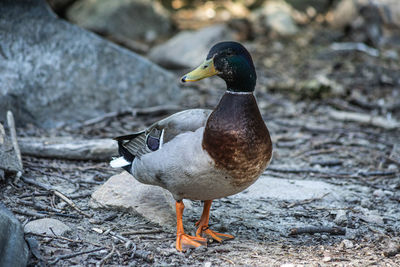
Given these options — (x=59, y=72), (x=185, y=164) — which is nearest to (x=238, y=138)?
(x=185, y=164)

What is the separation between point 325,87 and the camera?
7312 mm

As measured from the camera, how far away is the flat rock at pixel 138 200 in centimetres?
369

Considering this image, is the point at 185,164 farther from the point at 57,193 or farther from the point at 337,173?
the point at 337,173

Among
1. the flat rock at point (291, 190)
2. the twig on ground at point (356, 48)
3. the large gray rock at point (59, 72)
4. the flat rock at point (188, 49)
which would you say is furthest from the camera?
the twig on ground at point (356, 48)

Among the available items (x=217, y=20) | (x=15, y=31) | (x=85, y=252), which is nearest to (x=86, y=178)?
(x=85, y=252)

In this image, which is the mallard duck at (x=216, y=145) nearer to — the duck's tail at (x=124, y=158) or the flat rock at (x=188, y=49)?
the duck's tail at (x=124, y=158)

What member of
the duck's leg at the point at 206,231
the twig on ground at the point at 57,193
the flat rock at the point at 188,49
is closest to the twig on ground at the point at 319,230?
the duck's leg at the point at 206,231

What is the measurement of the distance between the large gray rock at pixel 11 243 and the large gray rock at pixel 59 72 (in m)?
2.62

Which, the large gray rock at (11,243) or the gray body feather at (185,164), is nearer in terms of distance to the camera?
the large gray rock at (11,243)

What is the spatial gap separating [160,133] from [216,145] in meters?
0.59

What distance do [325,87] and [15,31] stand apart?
4.23 m

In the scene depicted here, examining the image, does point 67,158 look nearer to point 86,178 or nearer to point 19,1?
point 86,178

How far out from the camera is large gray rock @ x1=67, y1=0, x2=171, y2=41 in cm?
1050

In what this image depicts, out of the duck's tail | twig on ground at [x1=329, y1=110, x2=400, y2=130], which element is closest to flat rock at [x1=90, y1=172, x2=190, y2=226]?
the duck's tail
